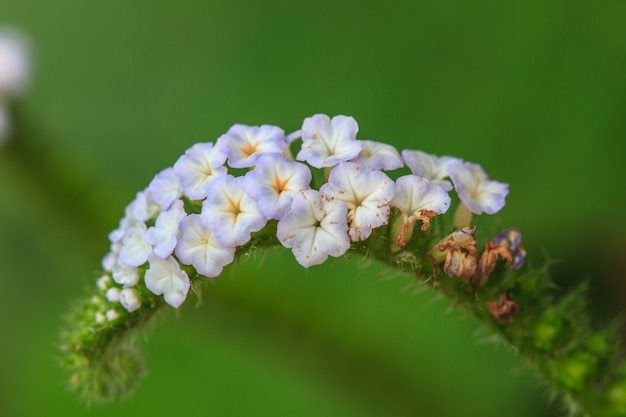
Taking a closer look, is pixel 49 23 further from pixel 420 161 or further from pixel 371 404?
pixel 420 161

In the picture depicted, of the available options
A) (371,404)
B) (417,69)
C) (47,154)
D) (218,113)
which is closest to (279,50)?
(218,113)

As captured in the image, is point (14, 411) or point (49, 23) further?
point (49, 23)

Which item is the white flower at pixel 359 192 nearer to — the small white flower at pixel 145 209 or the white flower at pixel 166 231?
the white flower at pixel 166 231

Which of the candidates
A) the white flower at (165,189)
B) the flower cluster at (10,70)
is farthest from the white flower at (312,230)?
the flower cluster at (10,70)

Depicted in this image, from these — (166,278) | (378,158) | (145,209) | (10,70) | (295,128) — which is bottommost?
(295,128)

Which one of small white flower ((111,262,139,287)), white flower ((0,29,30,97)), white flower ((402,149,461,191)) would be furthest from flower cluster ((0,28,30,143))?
white flower ((402,149,461,191))

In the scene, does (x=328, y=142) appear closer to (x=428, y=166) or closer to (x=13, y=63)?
(x=428, y=166)

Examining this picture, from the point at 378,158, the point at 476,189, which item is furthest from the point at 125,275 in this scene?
the point at 476,189
